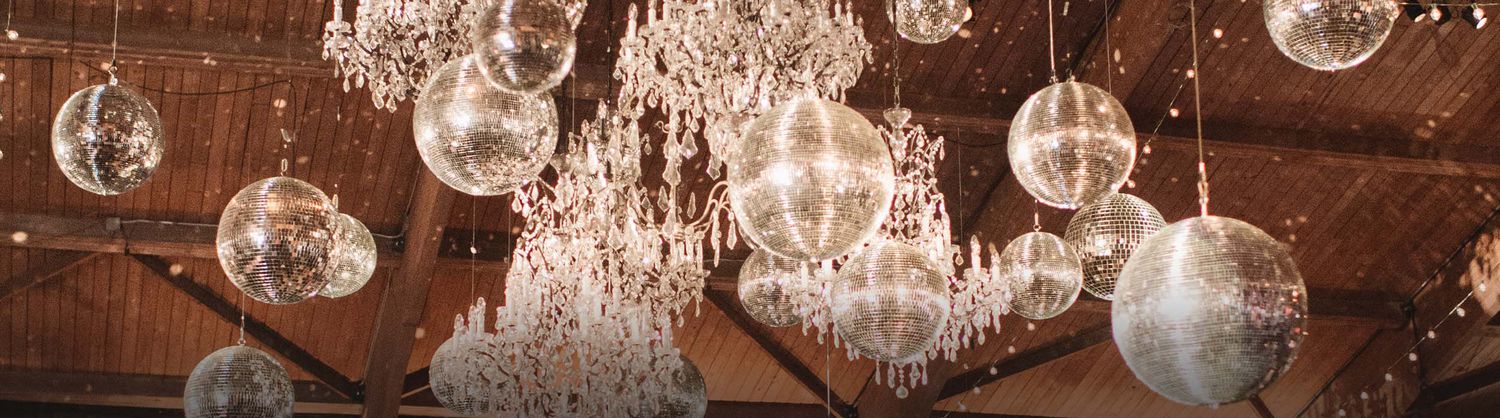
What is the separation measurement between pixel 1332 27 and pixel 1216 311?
1.45 meters

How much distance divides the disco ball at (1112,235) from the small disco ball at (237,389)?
3201 millimetres

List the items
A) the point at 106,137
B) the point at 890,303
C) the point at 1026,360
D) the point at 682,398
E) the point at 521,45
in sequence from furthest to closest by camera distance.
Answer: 1. the point at 1026,360
2. the point at 682,398
3. the point at 890,303
4. the point at 106,137
5. the point at 521,45

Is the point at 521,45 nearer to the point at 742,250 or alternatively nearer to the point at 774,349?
the point at 742,250

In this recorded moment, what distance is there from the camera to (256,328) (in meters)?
9.79

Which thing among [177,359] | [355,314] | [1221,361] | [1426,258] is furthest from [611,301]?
[1426,258]

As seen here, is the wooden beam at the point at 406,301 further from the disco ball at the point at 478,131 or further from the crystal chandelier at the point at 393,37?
the disco ball at the point at 478,131

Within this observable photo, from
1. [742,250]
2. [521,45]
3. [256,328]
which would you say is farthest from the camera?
[742,250]

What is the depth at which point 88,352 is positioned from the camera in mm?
9977

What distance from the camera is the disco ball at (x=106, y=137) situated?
14.7 ft

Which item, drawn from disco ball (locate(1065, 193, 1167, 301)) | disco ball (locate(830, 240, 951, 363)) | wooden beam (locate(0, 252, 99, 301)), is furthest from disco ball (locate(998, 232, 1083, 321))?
wooden beam (locate(0, 252, 99, 301))

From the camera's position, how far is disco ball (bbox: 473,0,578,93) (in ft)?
12.4

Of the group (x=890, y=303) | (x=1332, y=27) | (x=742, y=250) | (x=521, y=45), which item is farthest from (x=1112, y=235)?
(x=742, y=250)

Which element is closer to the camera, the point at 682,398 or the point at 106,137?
the point at 106,137

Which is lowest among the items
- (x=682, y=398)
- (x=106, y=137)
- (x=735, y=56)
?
(x=682, y=398)
